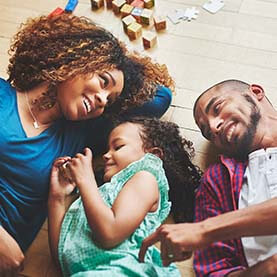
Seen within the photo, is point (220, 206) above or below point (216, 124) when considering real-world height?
below

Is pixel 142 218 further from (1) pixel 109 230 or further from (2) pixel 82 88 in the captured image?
(2) pixel 82 88

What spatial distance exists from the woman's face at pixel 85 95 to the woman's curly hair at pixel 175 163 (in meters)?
0.13

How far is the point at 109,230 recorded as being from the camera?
1.42 metres

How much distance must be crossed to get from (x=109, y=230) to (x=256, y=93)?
66cm

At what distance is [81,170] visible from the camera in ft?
5.01

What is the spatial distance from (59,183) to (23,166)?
0.40 feet

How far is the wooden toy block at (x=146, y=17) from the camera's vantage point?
220 centimetres

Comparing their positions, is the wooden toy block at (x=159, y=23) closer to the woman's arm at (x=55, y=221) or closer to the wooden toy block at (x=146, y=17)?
the wooden toy block at (x=146, y=17)

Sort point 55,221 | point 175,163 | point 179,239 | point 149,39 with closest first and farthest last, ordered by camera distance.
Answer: point 179,239
point 55,221
point 175,163
point 149,39

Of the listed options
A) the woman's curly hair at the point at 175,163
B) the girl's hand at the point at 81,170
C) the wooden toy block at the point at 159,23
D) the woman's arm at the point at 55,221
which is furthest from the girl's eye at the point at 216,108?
the wooden toy block at the point at 159,23

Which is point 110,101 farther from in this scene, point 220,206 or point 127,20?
point 127,20

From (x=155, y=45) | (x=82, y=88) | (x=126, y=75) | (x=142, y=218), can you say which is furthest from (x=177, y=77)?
(x=142, y=218)

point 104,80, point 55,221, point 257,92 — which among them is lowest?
point 55,221

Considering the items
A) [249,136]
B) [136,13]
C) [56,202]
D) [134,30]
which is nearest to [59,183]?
[56,202]
